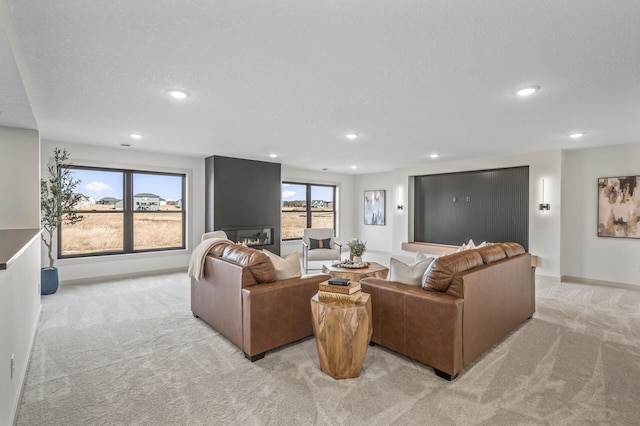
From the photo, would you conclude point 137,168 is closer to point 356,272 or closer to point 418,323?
point 356,272

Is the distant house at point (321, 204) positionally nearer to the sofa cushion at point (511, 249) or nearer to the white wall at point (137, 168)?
the white wall at point (137, 168)

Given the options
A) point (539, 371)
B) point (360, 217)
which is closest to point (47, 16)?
point (539, 371)

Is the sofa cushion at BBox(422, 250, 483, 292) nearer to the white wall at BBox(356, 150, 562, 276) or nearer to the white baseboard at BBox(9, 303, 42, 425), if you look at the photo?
the white baseboard at BBox(9, 303, 42, 425)

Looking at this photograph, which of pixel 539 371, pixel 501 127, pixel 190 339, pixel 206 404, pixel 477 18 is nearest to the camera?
pixel 477 18

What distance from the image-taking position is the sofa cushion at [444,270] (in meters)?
2.56

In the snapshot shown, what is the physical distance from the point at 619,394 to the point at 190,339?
3.54 metres

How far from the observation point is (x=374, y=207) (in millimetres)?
9391

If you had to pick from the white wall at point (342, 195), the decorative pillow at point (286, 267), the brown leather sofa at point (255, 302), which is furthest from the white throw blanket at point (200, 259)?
the white wall at point (342, 195)

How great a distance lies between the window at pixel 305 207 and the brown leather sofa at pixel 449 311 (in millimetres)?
5678

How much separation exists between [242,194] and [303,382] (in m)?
4.95

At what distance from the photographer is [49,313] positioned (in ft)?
12.8

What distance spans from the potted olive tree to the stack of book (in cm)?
456

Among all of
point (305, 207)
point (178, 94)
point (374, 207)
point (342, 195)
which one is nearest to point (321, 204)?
point (305, 207)

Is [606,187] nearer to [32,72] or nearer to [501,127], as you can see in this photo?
[501,127]
